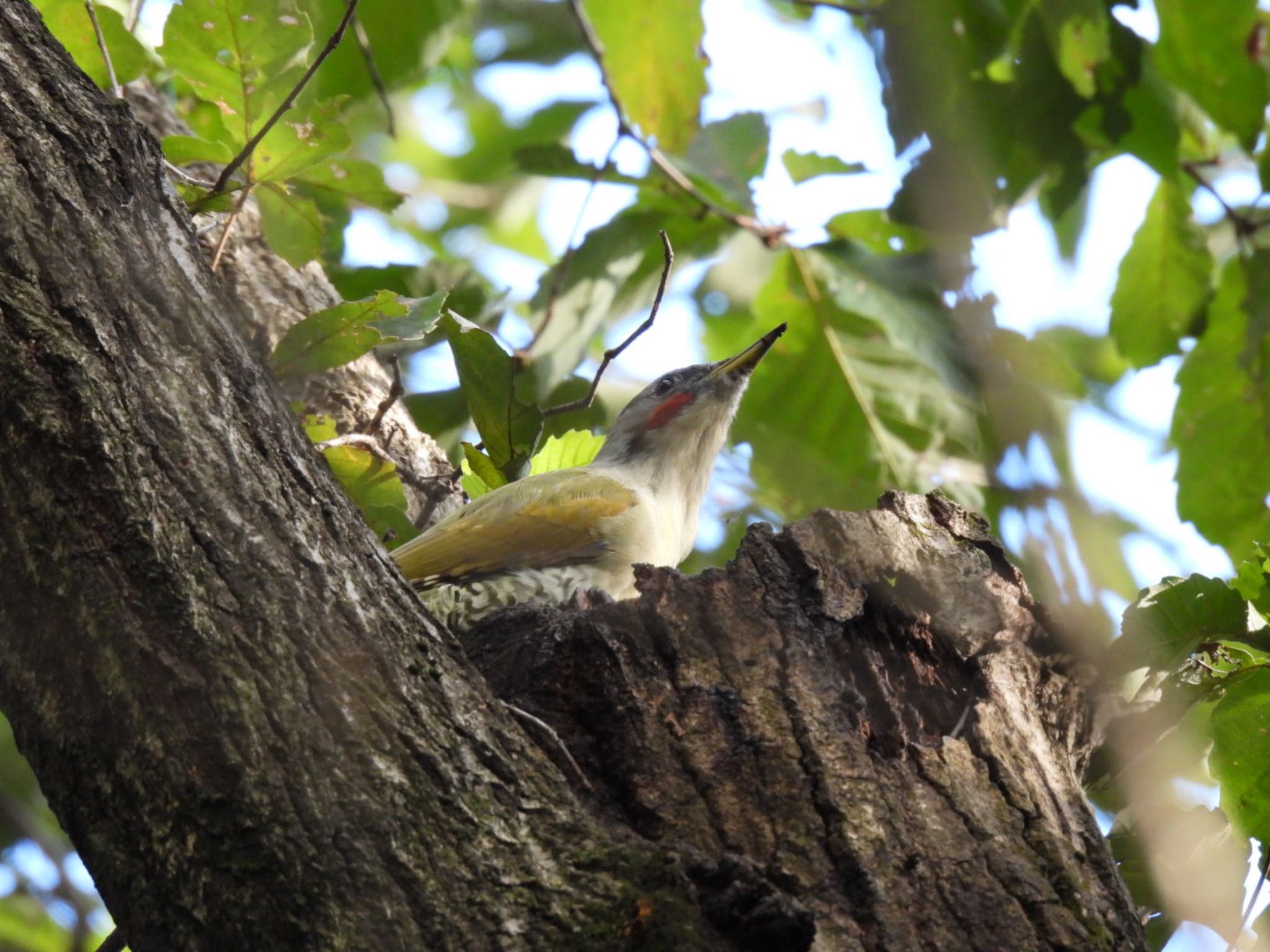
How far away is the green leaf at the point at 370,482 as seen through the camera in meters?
3.60

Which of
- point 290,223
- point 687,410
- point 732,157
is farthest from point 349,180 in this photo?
point 687,410

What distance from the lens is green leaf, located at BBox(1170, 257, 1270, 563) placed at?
4.86 m

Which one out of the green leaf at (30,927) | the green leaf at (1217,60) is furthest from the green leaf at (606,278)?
the green leaf at (30,927)

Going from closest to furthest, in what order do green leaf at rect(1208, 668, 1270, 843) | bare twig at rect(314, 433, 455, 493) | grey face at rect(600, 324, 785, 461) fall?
1. green leaf at rect(1208, 668, 1270, 843)
2. bare twig at rect(314, 433, 455, 493)
3. grey face at rect(600, 324, 785, 461)

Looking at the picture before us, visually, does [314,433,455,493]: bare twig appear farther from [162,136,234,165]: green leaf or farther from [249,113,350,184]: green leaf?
[162,136,234,165]: green leaf

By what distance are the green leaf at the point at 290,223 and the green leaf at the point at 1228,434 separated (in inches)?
129

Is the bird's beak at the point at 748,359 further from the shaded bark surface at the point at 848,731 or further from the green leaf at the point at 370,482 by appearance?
the shaded bark surface at the point at 848,731

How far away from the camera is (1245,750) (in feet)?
9.23

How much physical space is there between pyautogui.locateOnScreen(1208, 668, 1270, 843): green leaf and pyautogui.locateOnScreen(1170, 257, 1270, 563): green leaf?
7.29 ft

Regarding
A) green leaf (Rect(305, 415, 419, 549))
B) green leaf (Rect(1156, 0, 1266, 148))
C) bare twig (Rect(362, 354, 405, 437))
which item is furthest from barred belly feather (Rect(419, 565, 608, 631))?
green leaf (Rect(1156, 0, 1266, 148))

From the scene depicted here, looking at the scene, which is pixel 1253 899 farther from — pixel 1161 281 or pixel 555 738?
pixel 1161 281

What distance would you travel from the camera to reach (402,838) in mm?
1924

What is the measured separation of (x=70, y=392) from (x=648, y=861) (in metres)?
1.16

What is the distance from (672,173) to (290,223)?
5.49ft
